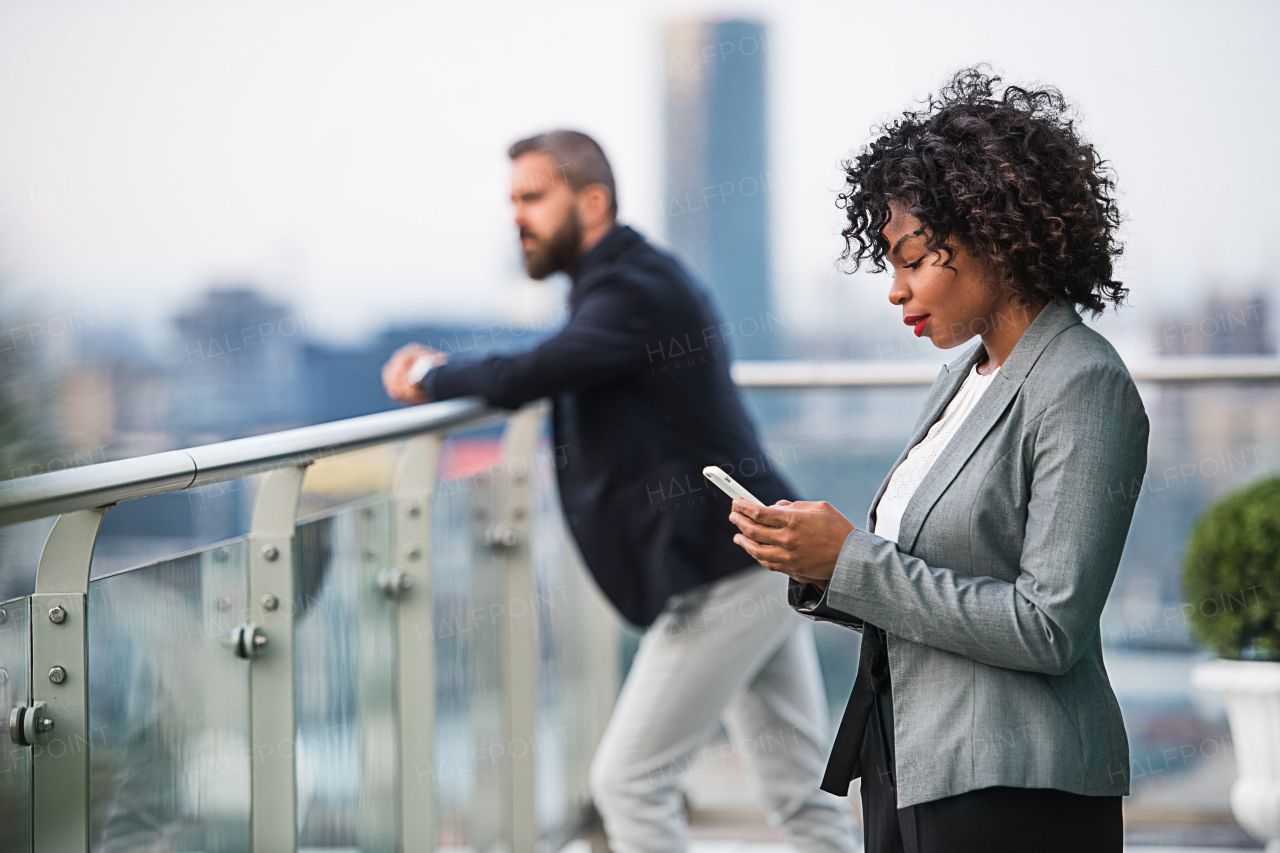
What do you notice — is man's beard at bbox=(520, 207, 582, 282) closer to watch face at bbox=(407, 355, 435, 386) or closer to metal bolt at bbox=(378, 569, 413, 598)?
watch face at bbox=(407, 355, 435, 386)

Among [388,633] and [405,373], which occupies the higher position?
[405,373]

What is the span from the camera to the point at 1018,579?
3.59 ft

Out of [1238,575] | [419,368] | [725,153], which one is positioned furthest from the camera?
[725,153]

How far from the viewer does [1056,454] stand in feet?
3.50

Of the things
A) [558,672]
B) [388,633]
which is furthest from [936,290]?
[558,672]

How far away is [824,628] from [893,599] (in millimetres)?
2064

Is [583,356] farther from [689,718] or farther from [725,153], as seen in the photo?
[725,153]

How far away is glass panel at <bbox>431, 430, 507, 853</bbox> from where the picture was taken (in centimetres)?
220

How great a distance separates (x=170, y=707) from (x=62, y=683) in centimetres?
22

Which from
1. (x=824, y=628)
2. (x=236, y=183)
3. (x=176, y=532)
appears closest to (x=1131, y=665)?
(x=824, y=628)

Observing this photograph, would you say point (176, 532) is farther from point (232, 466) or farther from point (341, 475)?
point (232, 466)

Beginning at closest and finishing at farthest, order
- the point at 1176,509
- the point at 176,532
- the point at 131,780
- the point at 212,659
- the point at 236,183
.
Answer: the point at 131,780 < the point at 212,659 < the point at 176,532 < the point at 1176,509 < the point at 236,183

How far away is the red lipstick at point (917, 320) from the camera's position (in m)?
1.19

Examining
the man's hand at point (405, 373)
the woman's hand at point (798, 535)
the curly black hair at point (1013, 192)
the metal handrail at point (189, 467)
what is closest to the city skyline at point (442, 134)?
the curly black hair at point (1013, 192)
